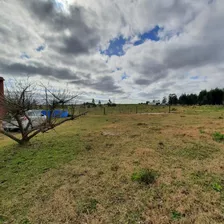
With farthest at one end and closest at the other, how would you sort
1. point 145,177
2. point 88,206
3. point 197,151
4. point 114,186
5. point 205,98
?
point 205,98, point 197,151, point 145,177, point 114,186, point 88,206

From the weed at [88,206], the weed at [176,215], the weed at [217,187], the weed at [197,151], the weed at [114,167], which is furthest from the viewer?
the weed at [197,151]

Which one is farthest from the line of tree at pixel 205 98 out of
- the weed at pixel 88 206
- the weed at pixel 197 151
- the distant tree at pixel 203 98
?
the weed at pixel 88 206

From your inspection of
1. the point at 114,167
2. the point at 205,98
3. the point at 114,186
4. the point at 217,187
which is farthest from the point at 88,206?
the point at 205,98

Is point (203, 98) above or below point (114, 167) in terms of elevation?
above

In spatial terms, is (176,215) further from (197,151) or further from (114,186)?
(197,151)

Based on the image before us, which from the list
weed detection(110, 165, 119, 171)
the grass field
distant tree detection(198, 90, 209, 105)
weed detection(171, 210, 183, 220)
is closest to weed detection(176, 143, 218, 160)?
the grass field

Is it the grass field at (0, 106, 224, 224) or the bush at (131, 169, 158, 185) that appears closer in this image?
the grass field at (0, 106, 224, 224)

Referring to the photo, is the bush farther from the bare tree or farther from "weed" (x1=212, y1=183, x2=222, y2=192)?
the bare tree

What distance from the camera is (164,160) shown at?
3.74 meters

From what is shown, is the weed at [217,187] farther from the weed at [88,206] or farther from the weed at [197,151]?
the weed at [88,206]

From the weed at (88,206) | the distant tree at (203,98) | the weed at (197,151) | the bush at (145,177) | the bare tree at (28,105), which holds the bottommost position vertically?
the weed at (88,206)

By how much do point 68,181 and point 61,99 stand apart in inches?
130

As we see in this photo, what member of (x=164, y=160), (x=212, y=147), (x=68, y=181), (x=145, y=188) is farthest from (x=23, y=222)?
(x=212, y=147)

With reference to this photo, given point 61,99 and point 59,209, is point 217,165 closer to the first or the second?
point 59,209
